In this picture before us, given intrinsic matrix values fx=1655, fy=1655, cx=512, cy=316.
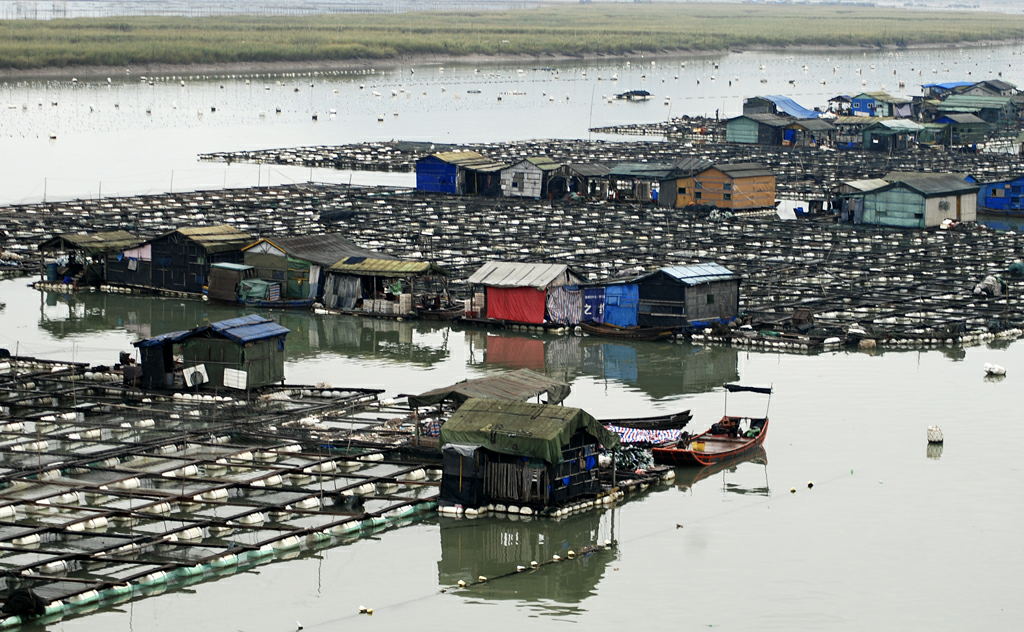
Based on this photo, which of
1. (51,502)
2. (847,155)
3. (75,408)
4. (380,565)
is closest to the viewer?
(380,565)

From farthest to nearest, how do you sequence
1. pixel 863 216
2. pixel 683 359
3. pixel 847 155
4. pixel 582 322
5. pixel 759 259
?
pixel 847 155
pixel 863 216
pixel 759 259
pixel 582 322
pixel 683 359

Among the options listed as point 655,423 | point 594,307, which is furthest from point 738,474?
point 594,307

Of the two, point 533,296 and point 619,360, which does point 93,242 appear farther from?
point 619,360

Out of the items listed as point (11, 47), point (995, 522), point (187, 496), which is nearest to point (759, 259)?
point (995, 522)

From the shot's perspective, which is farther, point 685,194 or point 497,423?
point 685,194

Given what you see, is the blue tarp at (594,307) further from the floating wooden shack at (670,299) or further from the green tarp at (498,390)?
the green tarp at (498,390)

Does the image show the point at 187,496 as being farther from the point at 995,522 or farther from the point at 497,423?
the point at 995,522
